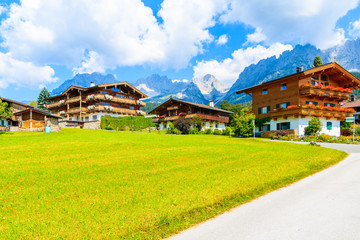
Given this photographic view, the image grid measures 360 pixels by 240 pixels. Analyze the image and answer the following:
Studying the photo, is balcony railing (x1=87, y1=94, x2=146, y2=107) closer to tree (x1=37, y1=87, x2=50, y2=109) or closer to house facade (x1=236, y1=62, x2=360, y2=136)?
house facade (x1=236, y1=62, x2=360, y2=136)

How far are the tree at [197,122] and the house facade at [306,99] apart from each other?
12720 millimetres

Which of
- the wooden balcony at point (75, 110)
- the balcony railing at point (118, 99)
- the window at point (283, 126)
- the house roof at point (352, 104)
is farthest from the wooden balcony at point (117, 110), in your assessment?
the house roof at point (352, 104)

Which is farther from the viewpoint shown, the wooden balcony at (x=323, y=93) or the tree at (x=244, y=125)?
the tree at (x=244, y=125)

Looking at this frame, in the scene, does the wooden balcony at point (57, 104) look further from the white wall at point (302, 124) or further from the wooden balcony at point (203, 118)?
the white wall at point (302, 124)

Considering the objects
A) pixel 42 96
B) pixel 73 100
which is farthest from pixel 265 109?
pixel 42 96

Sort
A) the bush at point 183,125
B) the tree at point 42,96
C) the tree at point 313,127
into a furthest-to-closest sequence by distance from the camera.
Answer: the tree at point 42,96, the bush at point 183,125, the tree at point 313,127

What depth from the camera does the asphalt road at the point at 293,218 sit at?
420 centimetres

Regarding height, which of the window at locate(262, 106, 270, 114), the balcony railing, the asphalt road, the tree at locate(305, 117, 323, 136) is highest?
the balcony railing

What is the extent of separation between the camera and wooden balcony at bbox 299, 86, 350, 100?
36.0m

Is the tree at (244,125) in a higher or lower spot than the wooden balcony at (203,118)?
lower

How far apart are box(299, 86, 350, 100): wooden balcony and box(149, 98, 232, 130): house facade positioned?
20984 millimetres

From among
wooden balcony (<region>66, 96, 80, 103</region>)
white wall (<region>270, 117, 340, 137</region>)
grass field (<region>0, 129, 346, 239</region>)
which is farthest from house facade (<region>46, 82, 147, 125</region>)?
grass field (<region>0, 129, 346, 239</region>)

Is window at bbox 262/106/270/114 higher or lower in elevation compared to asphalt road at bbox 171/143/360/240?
higher

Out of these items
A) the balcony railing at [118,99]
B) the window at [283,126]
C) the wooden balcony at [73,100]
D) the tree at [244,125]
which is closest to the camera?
the tree at [244,125]
